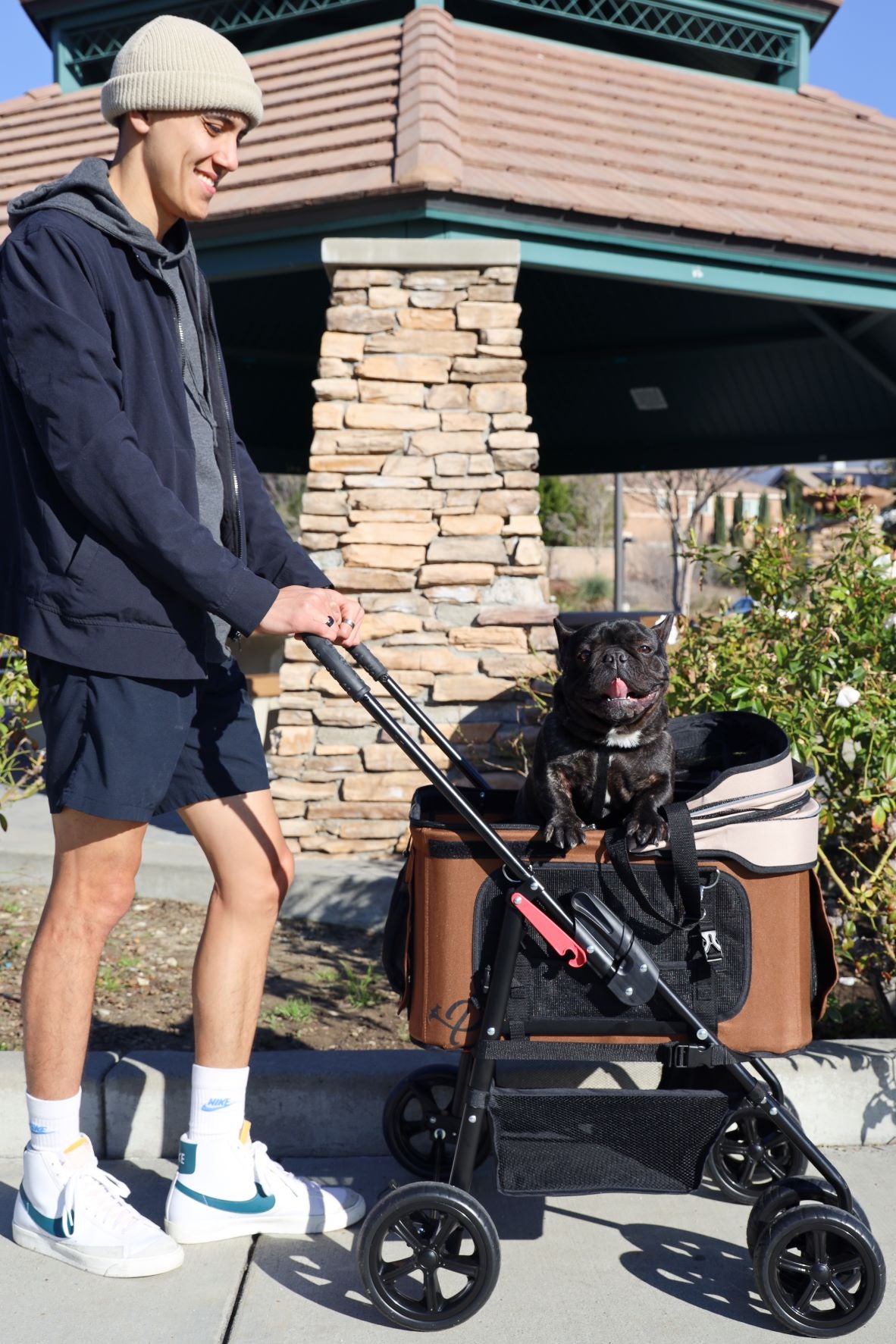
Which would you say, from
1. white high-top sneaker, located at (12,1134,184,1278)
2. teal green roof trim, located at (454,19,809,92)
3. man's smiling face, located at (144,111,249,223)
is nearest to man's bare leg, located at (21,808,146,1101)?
white high-top sneaker, located at (12,1134,184,1278)

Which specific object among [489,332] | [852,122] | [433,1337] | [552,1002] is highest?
[852,122]

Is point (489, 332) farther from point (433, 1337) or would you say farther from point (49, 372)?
point (433, 1337)

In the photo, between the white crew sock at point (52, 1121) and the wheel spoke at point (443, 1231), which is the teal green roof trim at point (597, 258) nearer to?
the white crew sock at point (52, 1121)

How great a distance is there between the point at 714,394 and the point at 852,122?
131 inches

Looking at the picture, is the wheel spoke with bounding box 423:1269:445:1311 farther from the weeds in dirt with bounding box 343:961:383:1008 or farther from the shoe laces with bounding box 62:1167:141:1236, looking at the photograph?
the weeds in dirt with bounding box 343:961:383:1008

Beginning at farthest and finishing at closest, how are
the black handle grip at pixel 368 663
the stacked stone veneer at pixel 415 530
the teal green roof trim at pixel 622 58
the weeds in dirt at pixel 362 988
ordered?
the teal green roof trim at pixel 622 58 < the stacked stone veneer at pixel 415 530 < the weeds in dirt at pixel 362 988 < the black handle grip at pixel 368 663

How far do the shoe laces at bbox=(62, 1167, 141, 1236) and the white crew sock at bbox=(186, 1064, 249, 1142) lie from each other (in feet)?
0.61

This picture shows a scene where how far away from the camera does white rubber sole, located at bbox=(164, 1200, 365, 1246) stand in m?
2.39

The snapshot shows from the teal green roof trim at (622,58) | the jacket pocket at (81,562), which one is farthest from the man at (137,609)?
the teal green roof trim at (622,58)

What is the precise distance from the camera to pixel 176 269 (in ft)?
7.95

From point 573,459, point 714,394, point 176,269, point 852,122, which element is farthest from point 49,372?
point 573,459

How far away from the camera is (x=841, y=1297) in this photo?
2090 mm

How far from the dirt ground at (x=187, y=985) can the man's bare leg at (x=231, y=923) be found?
877 mm

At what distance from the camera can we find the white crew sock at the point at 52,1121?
7.50 feet
